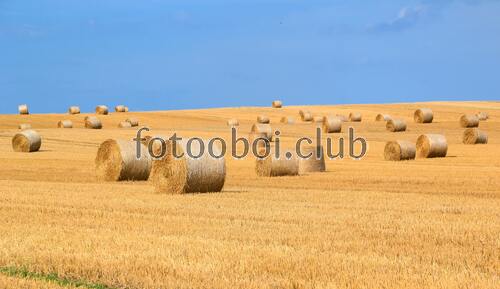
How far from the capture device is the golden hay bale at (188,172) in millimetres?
16547

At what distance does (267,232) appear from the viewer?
1043 centimetres

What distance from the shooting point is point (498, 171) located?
23438mm

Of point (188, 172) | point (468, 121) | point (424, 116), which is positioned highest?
point (424, 116)

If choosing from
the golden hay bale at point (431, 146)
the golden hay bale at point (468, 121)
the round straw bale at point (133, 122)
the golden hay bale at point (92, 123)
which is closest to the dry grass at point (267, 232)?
the golden hay bale at point (431, 146)

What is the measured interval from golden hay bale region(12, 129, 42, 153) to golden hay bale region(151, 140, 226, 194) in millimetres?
18340

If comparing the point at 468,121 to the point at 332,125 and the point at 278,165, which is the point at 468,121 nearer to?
the point at 332,125

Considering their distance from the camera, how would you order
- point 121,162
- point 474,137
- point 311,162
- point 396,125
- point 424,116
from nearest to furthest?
1. point 121,162
2. point 311,162
3. point 474,137
4. point 396,125
5. point 424,116

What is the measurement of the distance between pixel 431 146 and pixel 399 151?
185 centimetres

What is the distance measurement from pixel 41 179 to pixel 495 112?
5214 centimetres

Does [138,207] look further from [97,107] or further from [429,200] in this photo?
[97,107]

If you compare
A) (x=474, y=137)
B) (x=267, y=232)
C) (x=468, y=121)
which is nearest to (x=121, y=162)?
(x=267, y=232)

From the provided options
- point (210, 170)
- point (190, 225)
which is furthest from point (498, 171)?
point (190, 225)

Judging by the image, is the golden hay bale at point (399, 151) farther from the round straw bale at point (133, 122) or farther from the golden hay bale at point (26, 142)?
the round straw bale at point (133, 122)

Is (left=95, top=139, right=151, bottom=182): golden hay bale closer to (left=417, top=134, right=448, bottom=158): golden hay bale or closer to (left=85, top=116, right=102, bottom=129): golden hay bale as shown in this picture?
(left=417, top=134, right=448, bottom=158): golden hay bale
